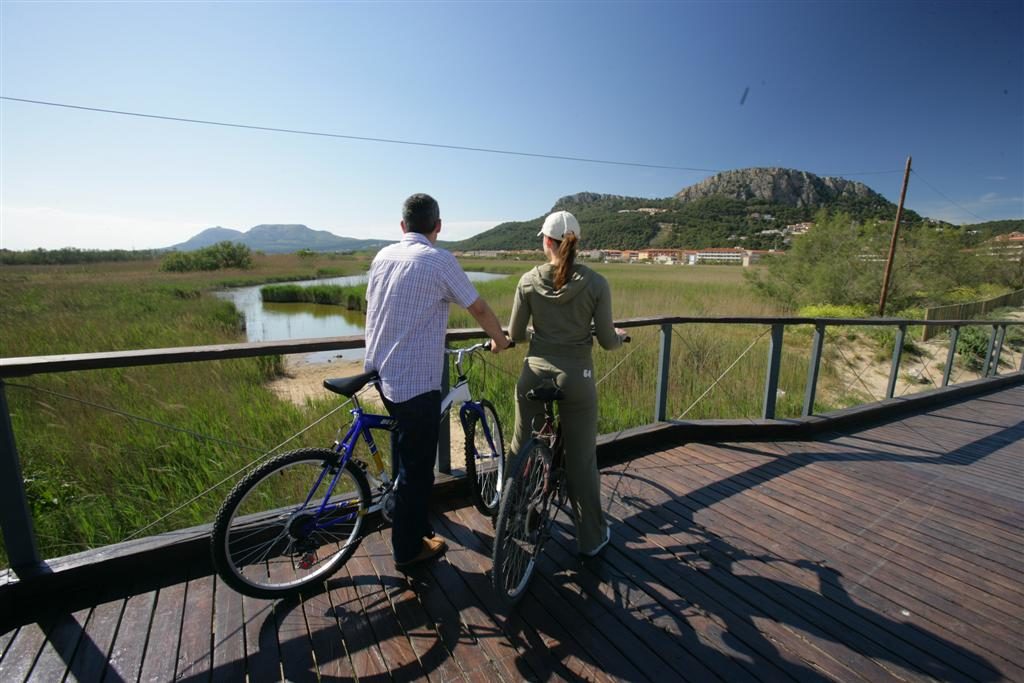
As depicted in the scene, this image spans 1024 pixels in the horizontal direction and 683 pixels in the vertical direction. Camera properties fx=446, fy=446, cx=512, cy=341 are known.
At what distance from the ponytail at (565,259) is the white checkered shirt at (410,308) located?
0.40m

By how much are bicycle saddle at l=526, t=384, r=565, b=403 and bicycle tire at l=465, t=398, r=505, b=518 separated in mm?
614

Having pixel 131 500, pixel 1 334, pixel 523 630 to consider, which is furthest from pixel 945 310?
pixel 1 334

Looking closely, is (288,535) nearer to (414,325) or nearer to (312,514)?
(312,514)

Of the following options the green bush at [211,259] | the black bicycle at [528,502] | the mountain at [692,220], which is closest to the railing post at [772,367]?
the black bicycle at [528,502]

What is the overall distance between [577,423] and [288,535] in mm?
1313

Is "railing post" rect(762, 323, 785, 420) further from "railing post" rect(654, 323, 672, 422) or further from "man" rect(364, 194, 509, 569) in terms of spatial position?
"man" rect(364, 194, 509, 569)

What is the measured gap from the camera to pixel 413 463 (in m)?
1.87

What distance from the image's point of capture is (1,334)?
7078 millimetres

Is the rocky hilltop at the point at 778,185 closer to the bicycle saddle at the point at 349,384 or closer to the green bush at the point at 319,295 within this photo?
the green bush at the point at 319,295

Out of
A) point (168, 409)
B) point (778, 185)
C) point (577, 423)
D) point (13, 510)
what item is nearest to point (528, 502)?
point (577, 423)

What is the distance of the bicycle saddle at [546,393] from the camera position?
1.91 metres

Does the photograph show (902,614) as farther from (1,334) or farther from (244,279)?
(244,279)

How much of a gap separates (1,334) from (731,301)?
19.0m

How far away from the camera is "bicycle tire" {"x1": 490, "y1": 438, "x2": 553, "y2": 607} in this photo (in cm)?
166
